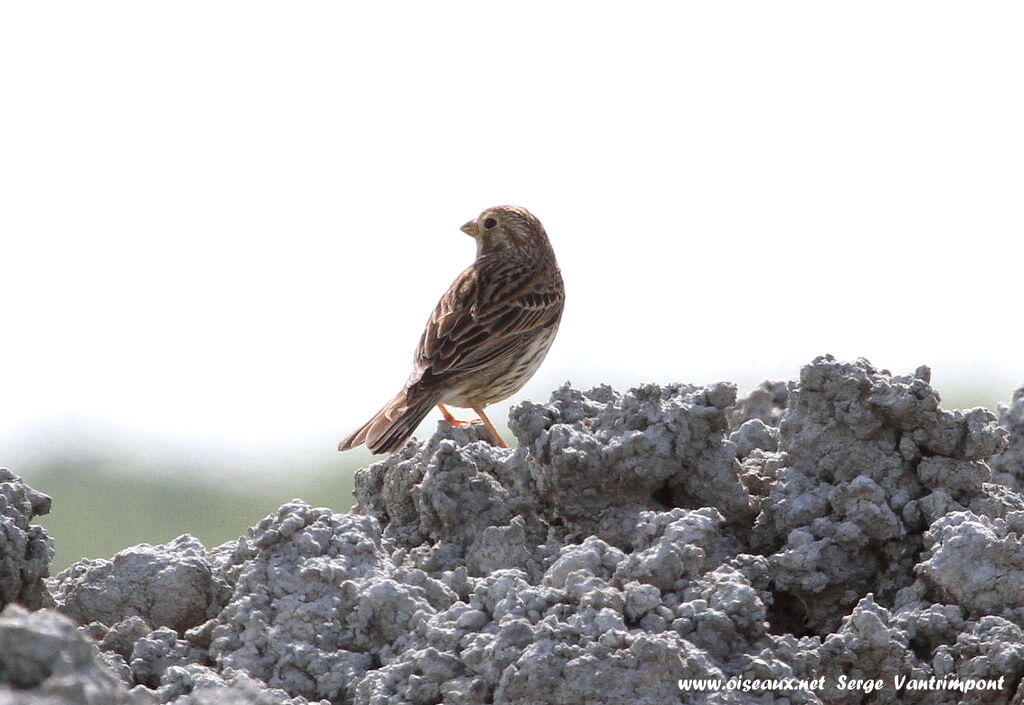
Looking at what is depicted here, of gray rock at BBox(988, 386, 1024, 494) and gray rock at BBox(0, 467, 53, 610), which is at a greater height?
gray rock at BBox(988, 386, 1024, 494)

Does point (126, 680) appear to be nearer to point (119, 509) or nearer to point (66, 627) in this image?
point (66, 627)

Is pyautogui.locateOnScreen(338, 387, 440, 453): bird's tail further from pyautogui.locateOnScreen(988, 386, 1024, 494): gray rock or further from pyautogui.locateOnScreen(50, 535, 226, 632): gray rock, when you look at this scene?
pyautogui.locateOnScreen(988, 386, 1024, 494): gray rock

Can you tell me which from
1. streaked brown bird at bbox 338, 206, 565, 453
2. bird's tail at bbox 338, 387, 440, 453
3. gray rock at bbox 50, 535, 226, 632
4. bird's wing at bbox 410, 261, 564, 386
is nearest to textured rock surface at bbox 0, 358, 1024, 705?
gray rock at bbox 50, 535, 226, 632

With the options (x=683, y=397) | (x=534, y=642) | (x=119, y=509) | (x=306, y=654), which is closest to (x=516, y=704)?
(x=534, y=642)

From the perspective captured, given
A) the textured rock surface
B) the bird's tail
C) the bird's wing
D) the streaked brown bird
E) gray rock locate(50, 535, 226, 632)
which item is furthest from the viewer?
the bird's wing

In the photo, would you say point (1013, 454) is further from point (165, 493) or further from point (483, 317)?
point (165, 493)

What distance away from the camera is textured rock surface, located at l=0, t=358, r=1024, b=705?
195 inches

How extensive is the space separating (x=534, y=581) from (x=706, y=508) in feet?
2.27

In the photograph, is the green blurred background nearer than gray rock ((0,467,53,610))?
No

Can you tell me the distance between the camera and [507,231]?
1040 cm

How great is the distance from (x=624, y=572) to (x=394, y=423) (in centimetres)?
334

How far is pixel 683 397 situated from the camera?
6391 millimetres

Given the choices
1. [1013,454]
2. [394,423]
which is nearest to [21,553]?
[394,423]

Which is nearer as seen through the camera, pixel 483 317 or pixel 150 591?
pixel 150 591
